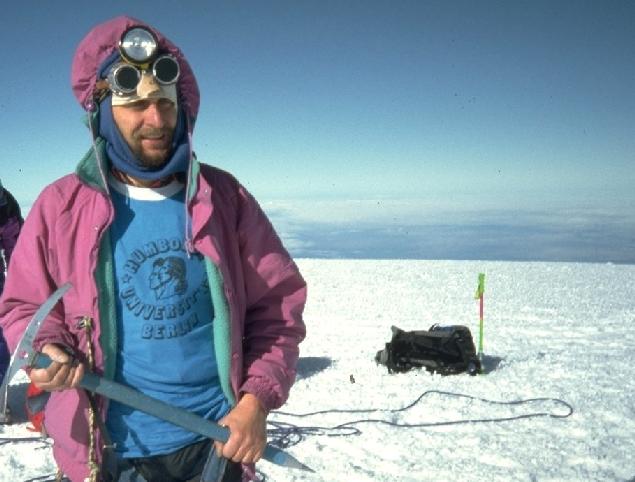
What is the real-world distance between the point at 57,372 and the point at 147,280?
0.36 metres

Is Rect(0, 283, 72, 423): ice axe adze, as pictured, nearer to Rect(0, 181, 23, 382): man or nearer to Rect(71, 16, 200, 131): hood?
Rect(71, 16, 200, 131): hood

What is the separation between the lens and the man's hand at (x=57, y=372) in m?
1.46

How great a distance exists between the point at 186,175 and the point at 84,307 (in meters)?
0.54

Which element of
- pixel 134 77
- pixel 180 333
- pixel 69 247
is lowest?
pixel 180 333

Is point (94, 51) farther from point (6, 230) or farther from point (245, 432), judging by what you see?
point (6, 230)

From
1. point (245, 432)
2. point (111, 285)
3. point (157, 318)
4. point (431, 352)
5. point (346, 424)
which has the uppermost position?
point (111, 285)

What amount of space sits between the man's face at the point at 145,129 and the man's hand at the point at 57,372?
0.62 metres

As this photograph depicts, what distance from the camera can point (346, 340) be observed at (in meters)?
8.59

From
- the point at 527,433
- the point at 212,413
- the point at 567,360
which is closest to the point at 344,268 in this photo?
the point at 567,360

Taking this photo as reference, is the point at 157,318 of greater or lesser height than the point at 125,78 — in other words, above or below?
below

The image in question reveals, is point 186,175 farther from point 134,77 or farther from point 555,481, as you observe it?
point 555,481

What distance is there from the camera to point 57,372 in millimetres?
1474

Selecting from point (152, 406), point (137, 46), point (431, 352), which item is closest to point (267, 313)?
point (152, 406)

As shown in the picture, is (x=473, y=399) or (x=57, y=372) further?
(x=473, y=399)
